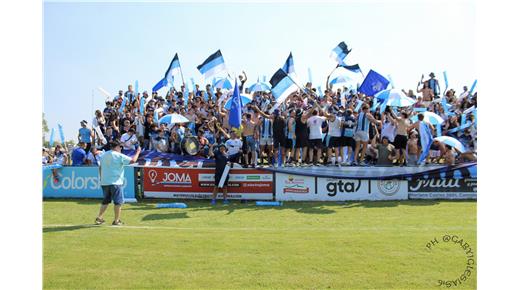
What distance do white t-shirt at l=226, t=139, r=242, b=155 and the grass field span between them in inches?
98.3

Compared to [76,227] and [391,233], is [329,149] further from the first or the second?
[76,227]

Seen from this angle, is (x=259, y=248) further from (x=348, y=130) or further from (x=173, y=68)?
(x=173, y=68)

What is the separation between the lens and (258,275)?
6727 mm

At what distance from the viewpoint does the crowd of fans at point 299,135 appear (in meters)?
14.0

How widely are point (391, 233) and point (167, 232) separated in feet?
16.0

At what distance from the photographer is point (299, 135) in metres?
14.0

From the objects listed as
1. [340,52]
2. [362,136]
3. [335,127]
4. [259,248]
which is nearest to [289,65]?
[340,52]

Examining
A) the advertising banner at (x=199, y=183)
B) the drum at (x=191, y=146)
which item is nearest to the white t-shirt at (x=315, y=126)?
the advertising banner at (x=199, y=183)

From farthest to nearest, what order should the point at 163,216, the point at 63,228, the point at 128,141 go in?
the point at 128,141 → the point at 163,216 → the point at 63,228

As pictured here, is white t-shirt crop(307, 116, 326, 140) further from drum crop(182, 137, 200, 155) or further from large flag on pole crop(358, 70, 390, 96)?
drum crop(182, 137, 200, 155)

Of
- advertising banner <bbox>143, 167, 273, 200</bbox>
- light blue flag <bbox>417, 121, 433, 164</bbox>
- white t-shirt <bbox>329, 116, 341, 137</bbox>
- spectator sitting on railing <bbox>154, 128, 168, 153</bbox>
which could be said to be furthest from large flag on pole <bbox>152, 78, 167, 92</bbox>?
light blue flag <bbox>417, 121, 433, 164</bbox>

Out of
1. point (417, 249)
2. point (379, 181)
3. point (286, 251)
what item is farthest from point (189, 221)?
point (379, 181)

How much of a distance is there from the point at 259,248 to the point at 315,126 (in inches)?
255

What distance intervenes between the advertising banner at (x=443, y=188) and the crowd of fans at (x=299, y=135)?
2.32ft
